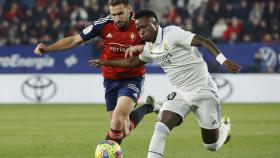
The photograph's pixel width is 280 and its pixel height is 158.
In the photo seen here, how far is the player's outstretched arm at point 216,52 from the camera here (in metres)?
8.18

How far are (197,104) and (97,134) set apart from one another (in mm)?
5354

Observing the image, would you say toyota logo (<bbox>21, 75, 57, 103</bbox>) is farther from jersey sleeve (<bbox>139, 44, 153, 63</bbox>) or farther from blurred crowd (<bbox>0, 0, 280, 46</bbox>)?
jersey sleeve (<bbox>139, 44, 153, 63</bbox>)

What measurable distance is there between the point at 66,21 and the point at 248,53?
6.43m

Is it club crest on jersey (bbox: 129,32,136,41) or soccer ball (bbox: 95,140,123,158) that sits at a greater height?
club crest on jersey (bbox: 129,32,136,41)

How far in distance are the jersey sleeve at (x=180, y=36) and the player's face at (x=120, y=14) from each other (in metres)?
1.13

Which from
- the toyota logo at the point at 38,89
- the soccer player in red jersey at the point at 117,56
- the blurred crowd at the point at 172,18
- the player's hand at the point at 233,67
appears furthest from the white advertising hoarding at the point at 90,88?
the player's hand at the point at 233,67

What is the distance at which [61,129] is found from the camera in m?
15.6

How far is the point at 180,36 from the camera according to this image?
9016 mm

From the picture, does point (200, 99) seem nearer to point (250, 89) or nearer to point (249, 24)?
point (250, 89)

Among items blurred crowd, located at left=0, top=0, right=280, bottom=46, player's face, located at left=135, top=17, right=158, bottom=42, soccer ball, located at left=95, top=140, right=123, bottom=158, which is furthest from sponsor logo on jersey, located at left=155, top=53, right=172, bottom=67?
blurred crowd, located at left=0, top=0, right=280, bottom=46

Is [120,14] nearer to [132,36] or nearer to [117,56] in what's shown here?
[132,36]

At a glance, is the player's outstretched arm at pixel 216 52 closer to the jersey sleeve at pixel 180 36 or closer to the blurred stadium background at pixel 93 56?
the jersey sleeve at pixel 180 36

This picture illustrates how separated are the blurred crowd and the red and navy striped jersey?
14.0m

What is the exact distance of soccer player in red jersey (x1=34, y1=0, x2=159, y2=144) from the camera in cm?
1020
